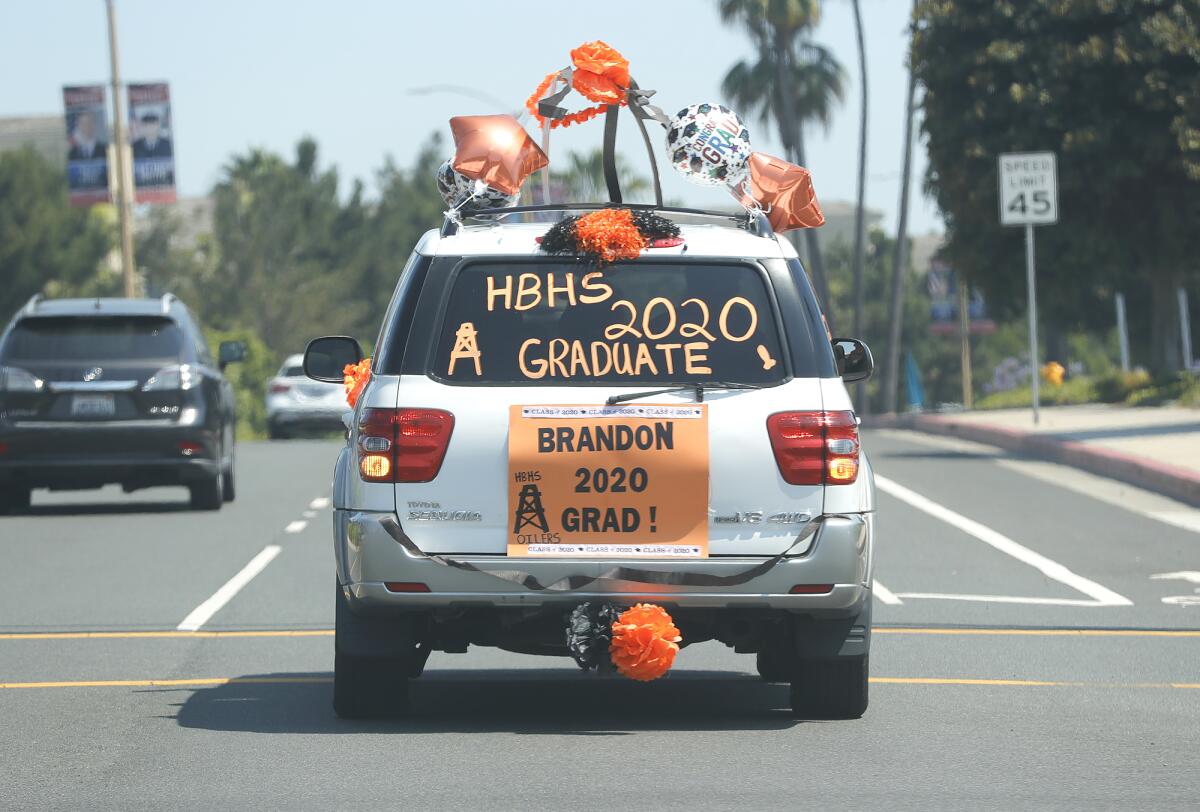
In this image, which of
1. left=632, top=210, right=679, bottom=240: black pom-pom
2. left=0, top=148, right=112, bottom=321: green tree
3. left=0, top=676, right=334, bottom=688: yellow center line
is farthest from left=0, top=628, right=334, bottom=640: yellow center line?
left=0, top=148, right=112, bottom=321: green tree

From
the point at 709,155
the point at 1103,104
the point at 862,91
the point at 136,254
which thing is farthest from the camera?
the point at 136,254

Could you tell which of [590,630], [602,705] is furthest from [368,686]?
[602,705]

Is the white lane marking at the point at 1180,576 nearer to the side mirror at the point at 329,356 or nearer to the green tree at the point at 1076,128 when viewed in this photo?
the side mirror at the point at 329,356

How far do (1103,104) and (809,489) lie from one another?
81.5 feet

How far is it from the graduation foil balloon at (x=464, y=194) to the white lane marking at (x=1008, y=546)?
16.1 feet

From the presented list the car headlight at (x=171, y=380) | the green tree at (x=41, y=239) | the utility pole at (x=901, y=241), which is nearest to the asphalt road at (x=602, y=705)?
the car headlight at (x=171, y=380)

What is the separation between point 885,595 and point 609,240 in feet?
18.0

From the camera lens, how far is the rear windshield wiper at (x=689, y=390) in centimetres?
761

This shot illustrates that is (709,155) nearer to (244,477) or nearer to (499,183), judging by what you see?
(499,183)

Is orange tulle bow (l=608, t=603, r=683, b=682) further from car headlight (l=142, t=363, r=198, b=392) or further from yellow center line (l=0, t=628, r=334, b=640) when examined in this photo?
car headlight (l=142, t=363, r=198, b=392)

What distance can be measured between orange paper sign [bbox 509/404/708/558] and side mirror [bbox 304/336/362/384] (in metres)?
1.60

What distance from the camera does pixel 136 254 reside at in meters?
78.6

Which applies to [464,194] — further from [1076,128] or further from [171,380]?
[1076,128]

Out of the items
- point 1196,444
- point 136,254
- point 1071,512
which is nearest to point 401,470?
point 1071,512
